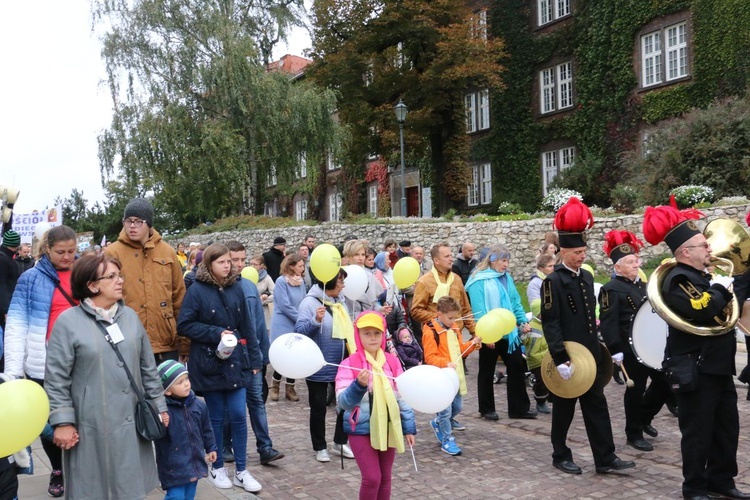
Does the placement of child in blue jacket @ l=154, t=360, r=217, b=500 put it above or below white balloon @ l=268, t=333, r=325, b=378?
below

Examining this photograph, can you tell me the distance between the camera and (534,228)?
2089 cm

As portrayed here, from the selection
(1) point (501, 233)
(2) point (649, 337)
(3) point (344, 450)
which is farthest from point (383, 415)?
(1) point (501, 233)

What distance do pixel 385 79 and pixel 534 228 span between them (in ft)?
41.4

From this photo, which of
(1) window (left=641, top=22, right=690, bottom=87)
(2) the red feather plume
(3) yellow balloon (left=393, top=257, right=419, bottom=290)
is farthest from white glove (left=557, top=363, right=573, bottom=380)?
(1) window (left=641, top=22, right=690, bottom=87)

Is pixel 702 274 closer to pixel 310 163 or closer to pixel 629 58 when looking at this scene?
pixel 629 58

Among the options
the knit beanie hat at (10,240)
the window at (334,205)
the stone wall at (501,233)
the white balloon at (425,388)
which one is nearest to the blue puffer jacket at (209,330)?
the white balloon at (425,388)

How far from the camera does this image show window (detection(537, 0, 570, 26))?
96.0ft

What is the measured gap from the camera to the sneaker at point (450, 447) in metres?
6.68

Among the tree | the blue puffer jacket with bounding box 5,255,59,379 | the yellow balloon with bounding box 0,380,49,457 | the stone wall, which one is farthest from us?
the tree

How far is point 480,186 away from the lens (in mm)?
34031

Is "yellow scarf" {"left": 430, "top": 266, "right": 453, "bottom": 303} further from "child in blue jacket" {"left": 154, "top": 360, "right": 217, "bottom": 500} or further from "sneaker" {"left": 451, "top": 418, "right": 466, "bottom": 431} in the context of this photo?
"child in blue jacket" {"left": 154, "top": 360, "right": 217, "bottom": 500}

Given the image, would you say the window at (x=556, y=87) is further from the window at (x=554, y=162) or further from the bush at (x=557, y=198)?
the bush at (x=557, y=198)

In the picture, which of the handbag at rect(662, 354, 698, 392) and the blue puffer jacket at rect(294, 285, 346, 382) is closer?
the handbag at rect(662, 354, 698, 392)

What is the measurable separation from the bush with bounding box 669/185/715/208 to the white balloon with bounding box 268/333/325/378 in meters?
15.9
